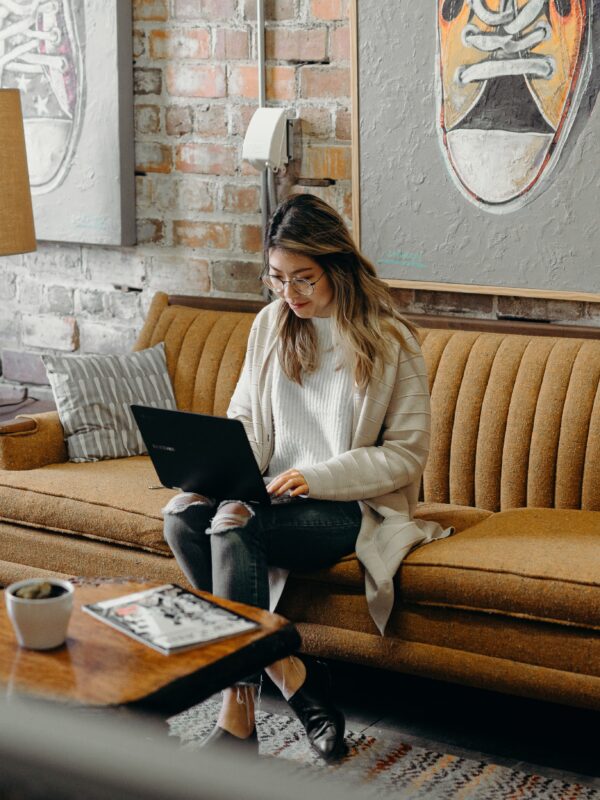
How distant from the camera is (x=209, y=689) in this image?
1508mm

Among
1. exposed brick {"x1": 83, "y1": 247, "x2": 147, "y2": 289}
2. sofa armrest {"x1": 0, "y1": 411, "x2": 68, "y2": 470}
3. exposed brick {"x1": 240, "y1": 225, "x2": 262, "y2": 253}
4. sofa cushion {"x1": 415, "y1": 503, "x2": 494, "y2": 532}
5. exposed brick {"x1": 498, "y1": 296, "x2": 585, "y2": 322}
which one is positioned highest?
exposed brick {"x1": 240, "y1": 225, "x2": 262, "y2": 253}

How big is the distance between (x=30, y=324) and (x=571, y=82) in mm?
2024

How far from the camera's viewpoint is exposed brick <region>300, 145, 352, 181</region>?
3066 mm

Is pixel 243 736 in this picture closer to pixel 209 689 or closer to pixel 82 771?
pixel 209 689

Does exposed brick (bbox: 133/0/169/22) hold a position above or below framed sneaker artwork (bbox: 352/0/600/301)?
above

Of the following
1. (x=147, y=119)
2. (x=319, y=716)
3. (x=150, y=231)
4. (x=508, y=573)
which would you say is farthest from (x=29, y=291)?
(x=508, y=573)

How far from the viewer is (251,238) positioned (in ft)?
10.8

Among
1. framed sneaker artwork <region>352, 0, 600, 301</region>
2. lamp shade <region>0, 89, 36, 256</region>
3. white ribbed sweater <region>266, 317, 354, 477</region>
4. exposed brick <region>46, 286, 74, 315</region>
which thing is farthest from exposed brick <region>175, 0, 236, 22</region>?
white ribbed sweater <region>266, 317, 354, 477</region>

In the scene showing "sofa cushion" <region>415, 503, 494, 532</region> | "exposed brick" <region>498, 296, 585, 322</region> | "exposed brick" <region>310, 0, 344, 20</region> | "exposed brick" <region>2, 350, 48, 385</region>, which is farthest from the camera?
"exposed brick" <region>2, 350, 48, 385</region>

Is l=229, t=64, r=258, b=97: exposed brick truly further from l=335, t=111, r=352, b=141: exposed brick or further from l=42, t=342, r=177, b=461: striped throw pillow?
l=42, t=342, r=177, b=461: striped throw pillow

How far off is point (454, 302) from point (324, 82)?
29.4 inches

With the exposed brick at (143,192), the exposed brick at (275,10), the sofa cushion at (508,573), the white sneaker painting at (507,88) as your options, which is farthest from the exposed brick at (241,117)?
the sofa cushion at (508,573)

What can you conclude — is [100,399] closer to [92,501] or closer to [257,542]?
[92,501]

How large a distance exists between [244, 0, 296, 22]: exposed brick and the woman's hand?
5.15 ft
